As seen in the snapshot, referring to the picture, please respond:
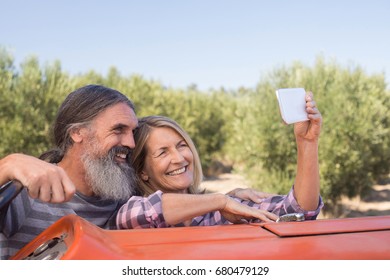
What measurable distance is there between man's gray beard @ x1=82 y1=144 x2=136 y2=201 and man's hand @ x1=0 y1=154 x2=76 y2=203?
2.71 ft

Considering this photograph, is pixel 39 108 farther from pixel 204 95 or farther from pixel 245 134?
pixel 204 95

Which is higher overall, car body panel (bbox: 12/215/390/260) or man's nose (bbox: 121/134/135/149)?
man's nose (bbox: 121/134/135/149)

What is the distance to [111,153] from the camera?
231 centimetres

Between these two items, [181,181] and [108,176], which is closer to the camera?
[108,176]

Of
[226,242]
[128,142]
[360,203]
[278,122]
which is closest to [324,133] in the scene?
[278,122]

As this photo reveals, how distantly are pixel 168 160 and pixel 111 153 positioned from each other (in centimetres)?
30

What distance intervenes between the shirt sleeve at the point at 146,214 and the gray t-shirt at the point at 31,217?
0.30 metres

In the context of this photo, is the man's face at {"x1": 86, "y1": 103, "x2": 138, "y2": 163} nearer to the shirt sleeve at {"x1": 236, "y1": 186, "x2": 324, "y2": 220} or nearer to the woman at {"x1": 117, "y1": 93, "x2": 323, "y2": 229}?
the woman at {"x1": 117, "y1": 93, "x2": 323, "y2": 229}

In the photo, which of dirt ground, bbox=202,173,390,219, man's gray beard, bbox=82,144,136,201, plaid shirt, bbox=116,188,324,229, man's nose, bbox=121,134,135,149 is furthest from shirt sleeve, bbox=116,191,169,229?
dirt ground, bbox=202,173,390,219

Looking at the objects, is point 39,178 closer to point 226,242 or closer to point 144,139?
point 226,242

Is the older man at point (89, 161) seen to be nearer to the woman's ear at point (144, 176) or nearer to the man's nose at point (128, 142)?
the man's nose at point (128, 142)

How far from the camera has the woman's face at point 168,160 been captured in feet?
7.93

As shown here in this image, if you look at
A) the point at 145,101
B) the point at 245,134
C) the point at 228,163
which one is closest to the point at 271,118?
the point at 245,134

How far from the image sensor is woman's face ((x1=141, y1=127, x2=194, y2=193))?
7.93ft
